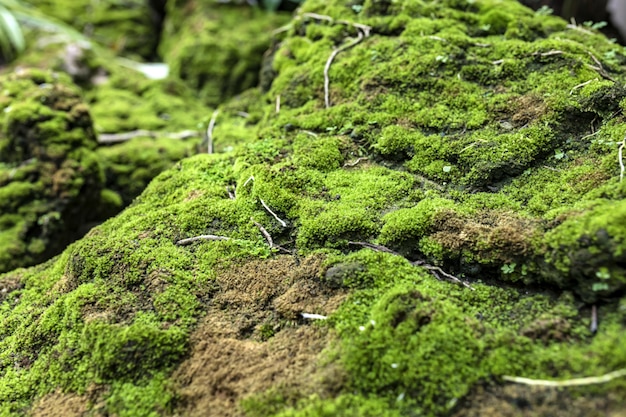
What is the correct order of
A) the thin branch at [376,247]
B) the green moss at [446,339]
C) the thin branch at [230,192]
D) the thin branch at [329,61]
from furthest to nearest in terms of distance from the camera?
the thin branch at [329,61] → the thin branch at [230,192] → the thin branch at [376,247] → the green moss at [446,339]

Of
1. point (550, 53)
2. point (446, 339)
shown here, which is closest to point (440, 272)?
point (446, 339)

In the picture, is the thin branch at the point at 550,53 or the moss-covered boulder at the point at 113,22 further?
the moss-covered boulder at the point at 113,22

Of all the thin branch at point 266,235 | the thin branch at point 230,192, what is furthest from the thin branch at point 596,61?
the thin branch at point 230,192

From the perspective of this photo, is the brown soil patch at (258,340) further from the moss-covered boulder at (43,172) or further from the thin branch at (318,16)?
the thin branch at (318,16)

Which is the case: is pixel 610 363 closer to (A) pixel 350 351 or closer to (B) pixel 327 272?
(A) pixel 350 351

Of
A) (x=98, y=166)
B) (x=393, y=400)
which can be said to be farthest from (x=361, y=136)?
(x=98, y=166)

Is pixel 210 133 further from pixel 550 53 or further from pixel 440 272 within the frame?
pixel 550 53
